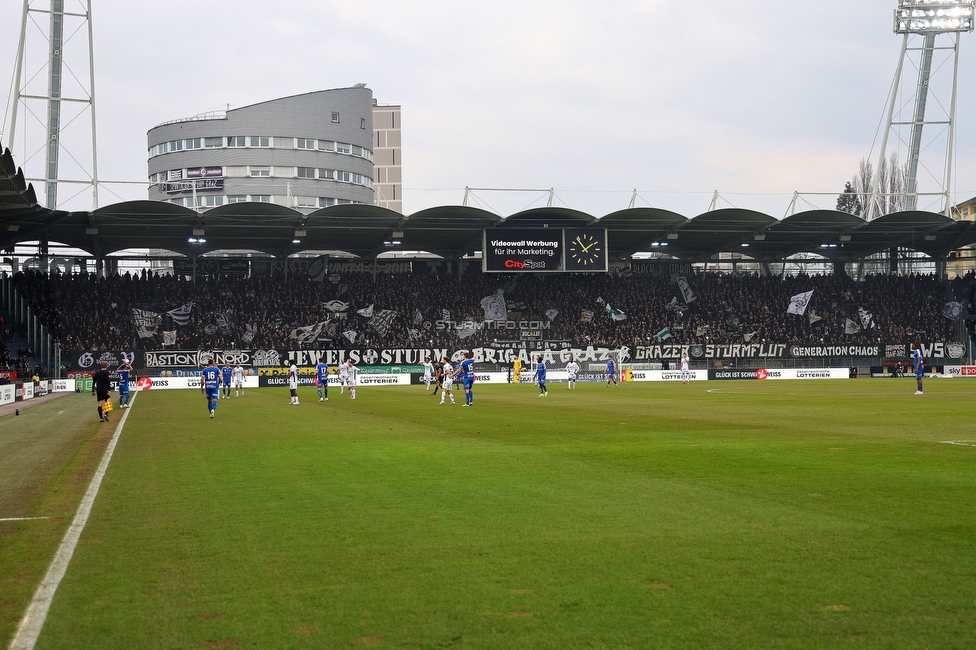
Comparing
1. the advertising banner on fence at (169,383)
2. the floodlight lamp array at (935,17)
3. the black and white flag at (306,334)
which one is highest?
the floodlight lamp array at (935,17)

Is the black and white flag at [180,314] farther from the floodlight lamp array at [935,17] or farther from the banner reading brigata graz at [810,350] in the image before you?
the floodlight lamp array at [935,17]

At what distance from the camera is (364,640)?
19.4ft

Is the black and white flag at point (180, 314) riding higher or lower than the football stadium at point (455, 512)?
higher

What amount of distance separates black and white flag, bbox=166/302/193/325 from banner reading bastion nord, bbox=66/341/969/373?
5288mm

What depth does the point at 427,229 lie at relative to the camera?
6862 centimetres

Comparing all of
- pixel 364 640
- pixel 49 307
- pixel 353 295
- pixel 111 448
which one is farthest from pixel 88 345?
pixel 364 640

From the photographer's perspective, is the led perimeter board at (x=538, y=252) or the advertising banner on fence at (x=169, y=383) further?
the led perimeter board at (x=538, y=252)

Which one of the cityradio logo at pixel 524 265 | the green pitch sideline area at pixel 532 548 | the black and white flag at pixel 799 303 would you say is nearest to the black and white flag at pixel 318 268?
the cityradio logo at pixel 524 265

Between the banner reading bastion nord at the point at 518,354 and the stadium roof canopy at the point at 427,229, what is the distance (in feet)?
29.5

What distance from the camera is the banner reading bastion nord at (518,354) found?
62.9 m

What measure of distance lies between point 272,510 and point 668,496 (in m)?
5.04

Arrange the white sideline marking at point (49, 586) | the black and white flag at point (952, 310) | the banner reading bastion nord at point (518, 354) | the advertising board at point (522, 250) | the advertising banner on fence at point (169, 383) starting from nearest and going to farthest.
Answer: the white sideline marking at point (49, 586), the advertising banner on fence at point (169, 383), the banner reading bastion nord at point (518, 354), the advertising board at point (522, 250), the black and white flag at point (952, 310)

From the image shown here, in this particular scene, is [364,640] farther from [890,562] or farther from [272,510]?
[272,510]

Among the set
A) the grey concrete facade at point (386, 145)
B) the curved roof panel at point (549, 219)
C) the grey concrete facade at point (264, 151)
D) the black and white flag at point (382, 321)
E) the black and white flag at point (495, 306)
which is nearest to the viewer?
the curved roof panel at point (549, 219)
